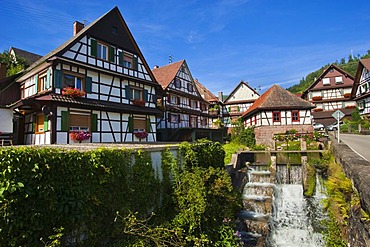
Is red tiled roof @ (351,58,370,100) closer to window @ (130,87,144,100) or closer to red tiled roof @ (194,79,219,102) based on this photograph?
red tiled roof @ (194,79,219,102)

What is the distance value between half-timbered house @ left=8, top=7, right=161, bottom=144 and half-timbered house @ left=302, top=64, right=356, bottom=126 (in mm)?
36754

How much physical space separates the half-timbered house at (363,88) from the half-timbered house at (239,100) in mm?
15959

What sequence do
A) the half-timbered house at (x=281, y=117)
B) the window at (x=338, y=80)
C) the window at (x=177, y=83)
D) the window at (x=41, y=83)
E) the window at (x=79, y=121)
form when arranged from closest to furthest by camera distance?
the window at (x=79, y=121) → the window at (x=41, y=83) → the half-timbered house at (x=281, y=117) → the window at (x=177, y=83) → the window at (x=338, y=80)

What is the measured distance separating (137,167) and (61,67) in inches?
402

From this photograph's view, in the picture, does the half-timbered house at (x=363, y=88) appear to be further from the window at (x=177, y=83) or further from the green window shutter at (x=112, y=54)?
the green window shutter at (x=112, y=54)

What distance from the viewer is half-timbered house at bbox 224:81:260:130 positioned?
1631 inches

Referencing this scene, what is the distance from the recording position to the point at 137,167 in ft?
22.2

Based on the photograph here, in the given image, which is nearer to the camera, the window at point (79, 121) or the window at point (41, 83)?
the window at point (79, 121)

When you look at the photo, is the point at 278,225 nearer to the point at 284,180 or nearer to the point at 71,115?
the point at 284,180

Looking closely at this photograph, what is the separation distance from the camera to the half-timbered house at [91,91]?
12992mm

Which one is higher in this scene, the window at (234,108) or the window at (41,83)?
the window at (234,108)

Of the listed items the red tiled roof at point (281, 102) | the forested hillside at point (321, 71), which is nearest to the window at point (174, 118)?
the red tiled roof at point (281, 102)

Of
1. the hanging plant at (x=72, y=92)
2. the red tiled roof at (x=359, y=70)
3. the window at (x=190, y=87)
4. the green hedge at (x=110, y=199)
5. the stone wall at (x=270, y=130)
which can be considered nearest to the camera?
the green hedge at (x=110, y=199)

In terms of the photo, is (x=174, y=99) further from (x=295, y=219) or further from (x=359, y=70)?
(x=359, y=70)
